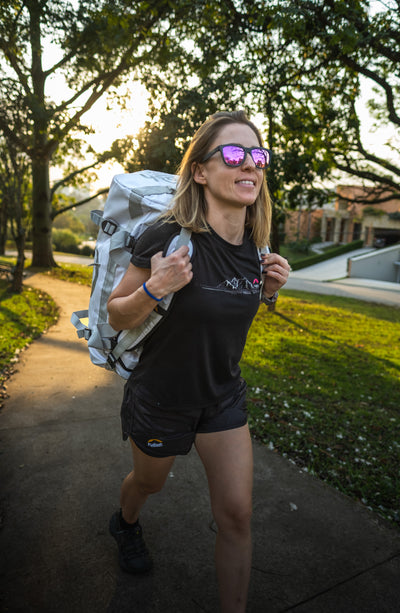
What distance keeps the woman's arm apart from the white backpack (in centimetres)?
8

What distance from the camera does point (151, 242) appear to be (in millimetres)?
1935

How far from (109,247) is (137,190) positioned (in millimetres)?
287

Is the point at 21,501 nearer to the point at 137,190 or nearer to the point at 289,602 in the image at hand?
the point at 289,602

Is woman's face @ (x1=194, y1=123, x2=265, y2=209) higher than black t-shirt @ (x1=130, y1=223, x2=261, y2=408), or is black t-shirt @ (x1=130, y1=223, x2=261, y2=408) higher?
woman's face @ (x1=194, y1=123, x2=265, y2=209)

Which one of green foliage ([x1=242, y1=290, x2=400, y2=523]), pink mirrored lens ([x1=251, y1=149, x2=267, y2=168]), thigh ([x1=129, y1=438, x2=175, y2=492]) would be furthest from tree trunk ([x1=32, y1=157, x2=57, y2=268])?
pink mirrored lens ([x1=251, y1=149, x2=267, y2=168])

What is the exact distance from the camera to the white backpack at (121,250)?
2.08m

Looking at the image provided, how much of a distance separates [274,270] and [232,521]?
1.15 m

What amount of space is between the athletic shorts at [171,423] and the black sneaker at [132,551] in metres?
0.71

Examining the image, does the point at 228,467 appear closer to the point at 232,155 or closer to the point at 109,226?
the point at 109,226

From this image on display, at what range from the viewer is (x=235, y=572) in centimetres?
198

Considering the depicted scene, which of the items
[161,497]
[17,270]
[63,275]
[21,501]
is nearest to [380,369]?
[161,497]

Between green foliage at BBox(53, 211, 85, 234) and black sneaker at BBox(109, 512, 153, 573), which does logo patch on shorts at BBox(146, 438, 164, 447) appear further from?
green foliage at BBox(53, 211, 85, 234)

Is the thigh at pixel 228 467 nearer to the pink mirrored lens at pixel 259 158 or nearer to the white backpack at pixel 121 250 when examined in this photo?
the white backpack at pixel 121 250

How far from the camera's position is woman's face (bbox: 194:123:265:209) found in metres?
2.06
